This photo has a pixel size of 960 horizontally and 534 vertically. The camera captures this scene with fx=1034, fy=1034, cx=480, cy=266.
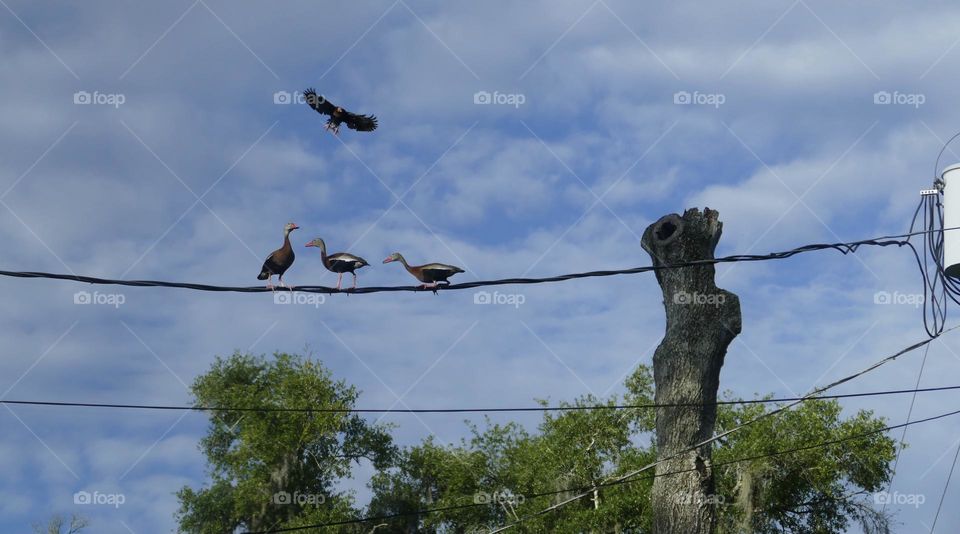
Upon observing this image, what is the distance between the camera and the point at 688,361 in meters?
9.18

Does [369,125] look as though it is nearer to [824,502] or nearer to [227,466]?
[824,502]

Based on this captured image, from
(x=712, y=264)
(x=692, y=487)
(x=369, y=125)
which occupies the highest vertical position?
(x=369, y=125)

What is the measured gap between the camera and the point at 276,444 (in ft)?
117

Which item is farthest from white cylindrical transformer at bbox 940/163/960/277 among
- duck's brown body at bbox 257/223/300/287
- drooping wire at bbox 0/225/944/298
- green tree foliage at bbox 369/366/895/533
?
green tree foliage at bbox 369/366/895/533

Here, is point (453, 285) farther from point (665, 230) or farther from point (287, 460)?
point (287, 460)

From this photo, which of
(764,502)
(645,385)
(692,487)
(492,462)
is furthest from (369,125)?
(492,462)

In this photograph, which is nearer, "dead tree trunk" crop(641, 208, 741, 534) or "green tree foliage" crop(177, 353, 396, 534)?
"dead tree trunk" crop(641, 208, 741, 534)

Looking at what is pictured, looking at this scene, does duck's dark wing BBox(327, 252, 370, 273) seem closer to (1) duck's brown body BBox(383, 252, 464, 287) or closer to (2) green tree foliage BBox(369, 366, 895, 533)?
(1) duck's brown body BBox(383, 252, 464, 287)

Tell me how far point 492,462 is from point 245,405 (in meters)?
9.42

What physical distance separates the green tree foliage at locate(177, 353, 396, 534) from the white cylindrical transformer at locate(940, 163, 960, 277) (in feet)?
85.7

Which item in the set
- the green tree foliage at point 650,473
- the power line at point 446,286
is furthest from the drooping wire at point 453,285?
the green tree foliage at point 650,473

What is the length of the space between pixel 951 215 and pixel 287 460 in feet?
94.2

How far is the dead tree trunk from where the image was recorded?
9.01 m

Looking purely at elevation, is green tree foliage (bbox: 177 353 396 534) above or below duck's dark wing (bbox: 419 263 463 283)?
above
